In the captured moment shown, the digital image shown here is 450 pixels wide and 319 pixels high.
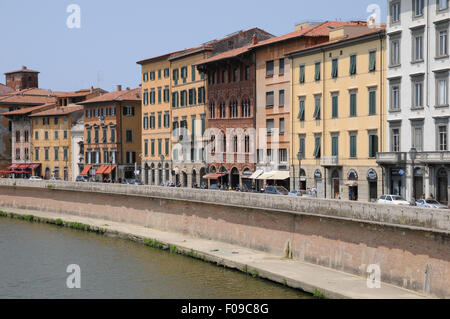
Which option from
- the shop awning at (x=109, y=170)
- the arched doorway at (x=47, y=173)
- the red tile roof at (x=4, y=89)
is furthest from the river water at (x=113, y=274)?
the red tile roof at (x=4, y=89)

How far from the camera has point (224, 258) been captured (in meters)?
42.7

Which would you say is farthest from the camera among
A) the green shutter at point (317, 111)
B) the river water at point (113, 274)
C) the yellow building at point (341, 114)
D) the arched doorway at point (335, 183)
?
the green shutter at point (317, 111)

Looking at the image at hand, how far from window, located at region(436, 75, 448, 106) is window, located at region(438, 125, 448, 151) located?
1.47m

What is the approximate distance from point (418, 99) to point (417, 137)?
7.99 feet

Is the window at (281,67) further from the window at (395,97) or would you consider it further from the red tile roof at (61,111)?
the red tile roof at (61,111)

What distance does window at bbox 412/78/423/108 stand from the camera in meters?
A: 52.2

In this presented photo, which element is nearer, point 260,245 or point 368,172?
point 260,245

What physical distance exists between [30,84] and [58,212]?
6953 centimetres

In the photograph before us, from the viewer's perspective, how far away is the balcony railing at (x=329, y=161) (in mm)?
60406

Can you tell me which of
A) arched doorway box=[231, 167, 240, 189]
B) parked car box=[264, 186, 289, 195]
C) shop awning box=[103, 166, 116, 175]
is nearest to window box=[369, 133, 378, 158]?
parked car box=[264, 186, 289, 195]
